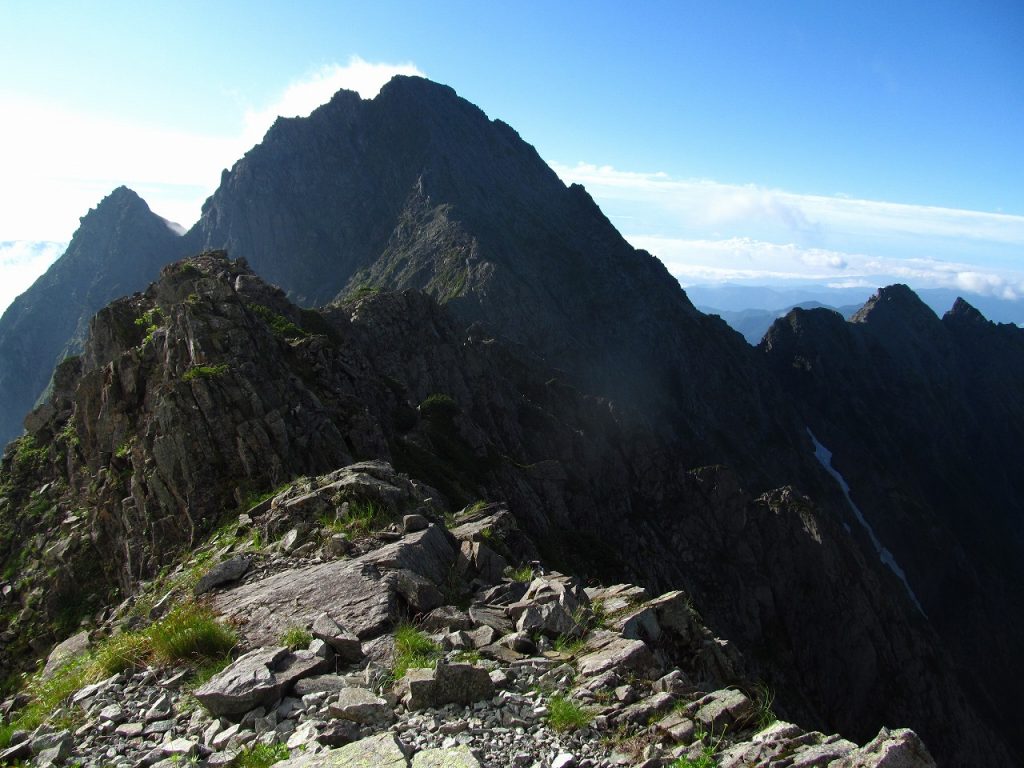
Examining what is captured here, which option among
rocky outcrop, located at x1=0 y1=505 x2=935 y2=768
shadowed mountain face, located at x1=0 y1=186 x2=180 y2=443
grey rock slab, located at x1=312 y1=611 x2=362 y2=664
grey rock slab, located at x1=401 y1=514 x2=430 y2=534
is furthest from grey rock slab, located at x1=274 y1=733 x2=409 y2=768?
shadowed mountain face, located at x1=0 y1=186 x2=180 y2=443

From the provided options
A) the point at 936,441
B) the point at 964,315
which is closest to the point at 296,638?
the point at 936,441

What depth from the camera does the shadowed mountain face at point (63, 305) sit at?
18538cm

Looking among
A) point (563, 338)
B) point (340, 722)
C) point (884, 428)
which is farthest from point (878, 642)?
point (884, 428)

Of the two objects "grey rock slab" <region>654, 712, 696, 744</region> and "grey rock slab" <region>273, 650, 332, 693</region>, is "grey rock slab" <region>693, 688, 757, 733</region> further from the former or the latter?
"grey rock slab" <region>273, 650, 332, 693</region>

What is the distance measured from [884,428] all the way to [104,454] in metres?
149

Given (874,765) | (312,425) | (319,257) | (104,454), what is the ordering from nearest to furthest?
(874,765)
(312,425)
(104,454)
(319,257)

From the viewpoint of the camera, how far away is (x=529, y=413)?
211 feet

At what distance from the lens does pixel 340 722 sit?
23.7ft

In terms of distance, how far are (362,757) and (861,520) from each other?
125399 millimetres

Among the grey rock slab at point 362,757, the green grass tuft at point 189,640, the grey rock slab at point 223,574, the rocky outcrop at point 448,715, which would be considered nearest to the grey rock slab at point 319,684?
the rocky outcrop at point 448,715

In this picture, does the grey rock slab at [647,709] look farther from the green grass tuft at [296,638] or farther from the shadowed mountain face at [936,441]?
the shadowed mountain face at [936,441]

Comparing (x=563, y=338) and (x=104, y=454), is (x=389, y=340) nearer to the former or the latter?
(x=104, y=454)

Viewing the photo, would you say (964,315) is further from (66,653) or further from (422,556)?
(66,653)

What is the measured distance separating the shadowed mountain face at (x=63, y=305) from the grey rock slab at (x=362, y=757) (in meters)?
204
